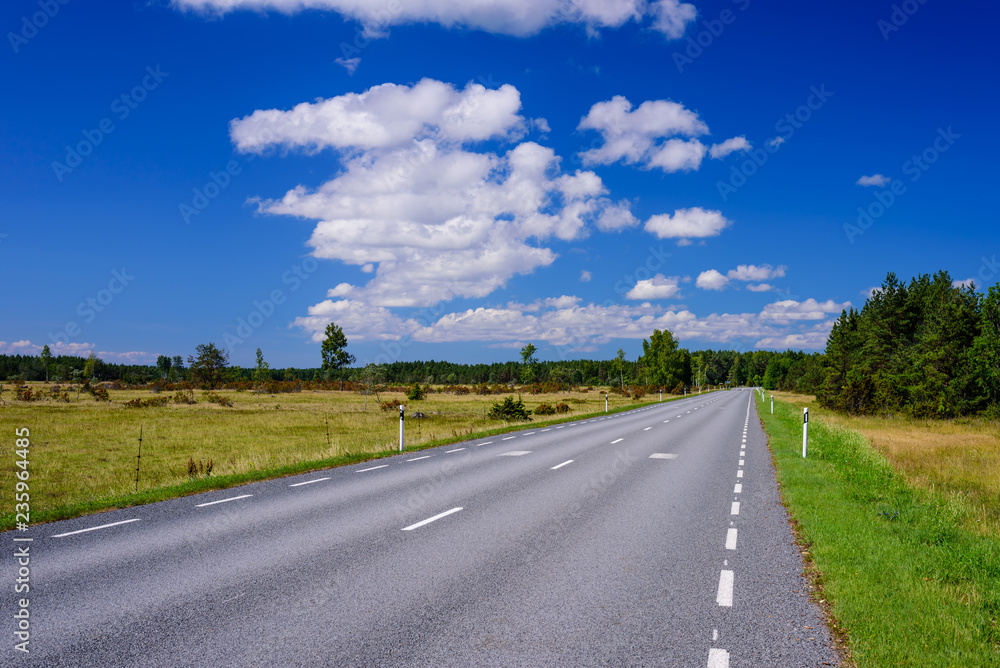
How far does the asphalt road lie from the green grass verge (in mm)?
318

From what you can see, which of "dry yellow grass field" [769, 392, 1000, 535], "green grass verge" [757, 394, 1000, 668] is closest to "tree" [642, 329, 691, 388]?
"dry yellow grass field" [769, 392, 1000, 535]

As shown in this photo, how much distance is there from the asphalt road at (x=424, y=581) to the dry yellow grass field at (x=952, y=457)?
173 inches

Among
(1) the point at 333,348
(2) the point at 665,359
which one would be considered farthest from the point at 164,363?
(2) the point at 665,359

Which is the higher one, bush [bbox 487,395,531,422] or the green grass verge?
the green grass verge

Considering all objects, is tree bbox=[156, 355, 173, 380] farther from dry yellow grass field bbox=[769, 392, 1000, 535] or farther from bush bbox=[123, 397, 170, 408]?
dry yellow grass field bbox=[769, 392, 1000, 535]

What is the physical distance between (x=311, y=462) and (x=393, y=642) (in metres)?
10.5

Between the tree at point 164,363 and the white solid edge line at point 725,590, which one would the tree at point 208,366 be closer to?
the tree at point 164,363

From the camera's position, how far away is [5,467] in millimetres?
17453

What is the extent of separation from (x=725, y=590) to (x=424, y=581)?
286cm

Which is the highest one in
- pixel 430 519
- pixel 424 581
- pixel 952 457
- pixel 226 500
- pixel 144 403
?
pixel 424 581

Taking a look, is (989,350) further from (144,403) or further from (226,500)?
(144,403)

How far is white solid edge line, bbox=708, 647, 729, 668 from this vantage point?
12.6ft

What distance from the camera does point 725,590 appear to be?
5320 millimetres

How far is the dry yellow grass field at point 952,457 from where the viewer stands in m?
11.1
